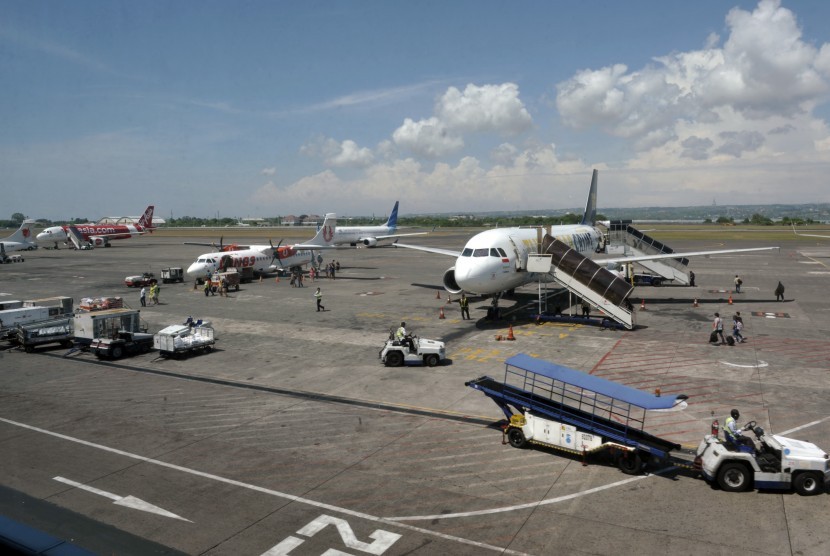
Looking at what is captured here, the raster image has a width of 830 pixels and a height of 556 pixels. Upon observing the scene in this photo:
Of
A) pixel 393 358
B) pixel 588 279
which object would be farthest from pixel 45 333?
pixel 588 279

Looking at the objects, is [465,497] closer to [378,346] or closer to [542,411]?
[542,411]

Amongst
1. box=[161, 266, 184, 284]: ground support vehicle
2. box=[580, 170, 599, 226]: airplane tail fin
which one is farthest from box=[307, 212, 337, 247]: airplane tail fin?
box=[580, 170, 599, 226]: airplane tail fin

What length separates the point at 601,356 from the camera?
90.7ft

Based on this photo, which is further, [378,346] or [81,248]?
[81,248]

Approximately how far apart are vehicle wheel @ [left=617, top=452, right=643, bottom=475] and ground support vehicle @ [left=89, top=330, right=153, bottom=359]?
1033 inches

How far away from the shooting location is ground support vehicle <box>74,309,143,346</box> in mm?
30328

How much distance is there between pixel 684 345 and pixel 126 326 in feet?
104

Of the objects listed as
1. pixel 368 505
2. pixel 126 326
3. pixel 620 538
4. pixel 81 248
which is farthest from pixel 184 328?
pixel 81 248

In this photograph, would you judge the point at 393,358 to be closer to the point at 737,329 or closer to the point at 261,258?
the point at 737,329

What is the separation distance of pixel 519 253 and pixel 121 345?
24498 millimetres

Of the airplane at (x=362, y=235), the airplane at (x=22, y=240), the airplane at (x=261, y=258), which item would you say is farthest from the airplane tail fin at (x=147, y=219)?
the airplane at (x=261, y=258)

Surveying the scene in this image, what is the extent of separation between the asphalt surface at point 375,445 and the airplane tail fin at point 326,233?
34.0 metres

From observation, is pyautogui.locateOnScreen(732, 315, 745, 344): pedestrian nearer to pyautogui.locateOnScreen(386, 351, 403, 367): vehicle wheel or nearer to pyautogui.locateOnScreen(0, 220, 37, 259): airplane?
pyautogui.locateOnScreen(386, 351, 403, 367): vehicle wheel

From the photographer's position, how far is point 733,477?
14.1 metres
